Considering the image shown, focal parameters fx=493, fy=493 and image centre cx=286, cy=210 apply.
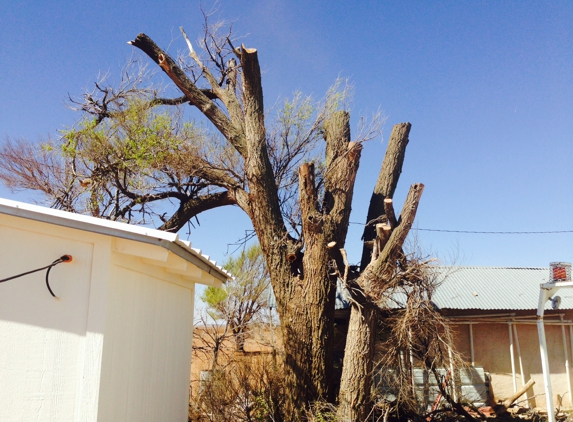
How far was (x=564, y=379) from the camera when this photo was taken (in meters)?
14.1

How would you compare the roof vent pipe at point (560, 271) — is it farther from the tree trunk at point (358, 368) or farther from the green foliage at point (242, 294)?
the green foliage at point (242, 294)

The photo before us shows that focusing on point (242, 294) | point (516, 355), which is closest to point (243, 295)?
point (242, 294)

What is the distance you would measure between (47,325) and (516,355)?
12889mm

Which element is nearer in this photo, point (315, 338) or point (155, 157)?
point (315, 338)

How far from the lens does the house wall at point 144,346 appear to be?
5.11m

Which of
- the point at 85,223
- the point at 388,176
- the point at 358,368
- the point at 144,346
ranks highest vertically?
the point at 388,176

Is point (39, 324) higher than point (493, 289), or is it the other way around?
point (493, 289)

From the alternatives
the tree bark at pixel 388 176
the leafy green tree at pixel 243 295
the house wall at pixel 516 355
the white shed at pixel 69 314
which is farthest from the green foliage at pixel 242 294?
the white shed at pixel 69 314

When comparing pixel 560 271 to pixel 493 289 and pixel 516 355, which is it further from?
pixel 493 289

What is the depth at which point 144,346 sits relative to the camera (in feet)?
19.5

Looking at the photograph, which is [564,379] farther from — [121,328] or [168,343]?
[121,328]

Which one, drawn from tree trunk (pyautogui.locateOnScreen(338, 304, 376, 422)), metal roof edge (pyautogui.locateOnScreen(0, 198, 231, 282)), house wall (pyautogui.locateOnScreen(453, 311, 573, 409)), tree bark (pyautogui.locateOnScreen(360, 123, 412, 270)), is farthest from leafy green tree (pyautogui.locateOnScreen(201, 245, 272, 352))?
metal roof edge (pyautogui.locateOnScreen(0, 198, 231, 282))

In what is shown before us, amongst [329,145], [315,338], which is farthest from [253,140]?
[315,338]

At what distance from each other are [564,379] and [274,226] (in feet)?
34.9
